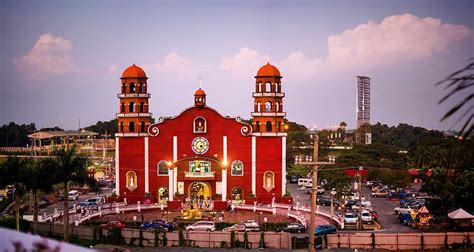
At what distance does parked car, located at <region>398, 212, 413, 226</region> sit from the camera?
29.9 metres

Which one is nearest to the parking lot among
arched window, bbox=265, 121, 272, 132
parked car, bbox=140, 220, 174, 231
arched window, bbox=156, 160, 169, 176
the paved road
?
arched window, bbox=265, 121, 272, 132

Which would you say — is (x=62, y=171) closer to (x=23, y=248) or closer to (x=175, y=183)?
(x=175, y=183)

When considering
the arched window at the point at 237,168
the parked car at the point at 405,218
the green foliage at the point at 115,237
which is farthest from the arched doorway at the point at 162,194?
the parked car at the point at 405,218

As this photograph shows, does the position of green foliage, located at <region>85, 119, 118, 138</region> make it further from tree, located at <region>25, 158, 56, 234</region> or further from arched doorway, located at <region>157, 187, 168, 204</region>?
tree, located at <region>25, 158, 56, 234</region>

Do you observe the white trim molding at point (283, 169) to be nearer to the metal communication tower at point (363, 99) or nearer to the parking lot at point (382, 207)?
the parking lot at point (382, 207)

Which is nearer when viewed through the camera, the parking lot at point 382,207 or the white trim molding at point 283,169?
the parking lot at point 382,207

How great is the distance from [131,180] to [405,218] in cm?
1679

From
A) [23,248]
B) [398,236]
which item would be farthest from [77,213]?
[23,248]

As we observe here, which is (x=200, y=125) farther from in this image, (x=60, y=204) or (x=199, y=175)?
(x=60, y=204)

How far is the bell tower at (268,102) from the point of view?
3909 centimetres

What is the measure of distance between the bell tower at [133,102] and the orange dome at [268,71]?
7.26 m

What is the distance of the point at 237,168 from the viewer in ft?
126

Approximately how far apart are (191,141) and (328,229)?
14.0 meters

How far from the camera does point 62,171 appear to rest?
2458 cm
